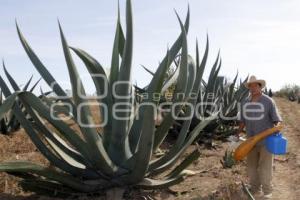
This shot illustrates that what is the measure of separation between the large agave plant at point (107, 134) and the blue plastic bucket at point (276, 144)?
1080mm

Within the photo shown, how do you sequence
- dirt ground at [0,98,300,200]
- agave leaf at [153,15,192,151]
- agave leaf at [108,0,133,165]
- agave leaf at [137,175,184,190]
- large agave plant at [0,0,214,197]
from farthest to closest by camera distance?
1. dirt ground at [0,98,300,200]
2. agave leaf at [137,175,184,190]
3. agave leaf at [153,15,192,151]
4. large agave plant at [0,0,214,197]
5. agave leaf at [108,0,133,165]

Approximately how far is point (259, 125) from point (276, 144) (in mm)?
338

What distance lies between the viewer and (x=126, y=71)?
3488mm

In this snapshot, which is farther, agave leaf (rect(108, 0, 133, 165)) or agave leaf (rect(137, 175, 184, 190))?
agave leaf (rect(137, 175, 184, 190))

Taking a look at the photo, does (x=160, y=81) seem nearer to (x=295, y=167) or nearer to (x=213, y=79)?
(x=295, y=167)

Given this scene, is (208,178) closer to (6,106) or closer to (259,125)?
(259,125)

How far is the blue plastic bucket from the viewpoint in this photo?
186 inches

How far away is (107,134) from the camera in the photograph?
391 cm

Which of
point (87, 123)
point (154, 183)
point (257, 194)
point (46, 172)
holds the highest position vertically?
point (87, 123)

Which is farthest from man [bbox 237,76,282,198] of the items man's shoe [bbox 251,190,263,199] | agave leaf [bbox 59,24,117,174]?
agave leaf [bbox 59,24,117,174]

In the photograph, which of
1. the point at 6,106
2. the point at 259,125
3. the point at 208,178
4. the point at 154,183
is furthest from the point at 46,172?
the point at 259,125

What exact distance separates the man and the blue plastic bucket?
0.14 metres

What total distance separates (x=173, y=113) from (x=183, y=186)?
1.23 meters

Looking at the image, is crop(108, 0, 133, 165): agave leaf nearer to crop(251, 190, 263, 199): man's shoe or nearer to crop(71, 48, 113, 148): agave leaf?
crop(71, 48, 113, 148): agave leaf
